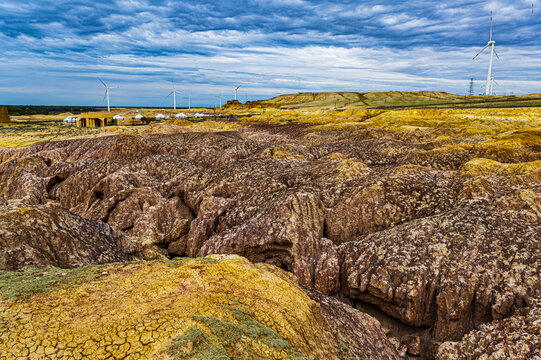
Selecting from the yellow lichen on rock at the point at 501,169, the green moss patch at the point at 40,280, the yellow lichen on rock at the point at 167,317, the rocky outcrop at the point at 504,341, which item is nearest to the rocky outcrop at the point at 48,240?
the green moss patch at the point at 40,280

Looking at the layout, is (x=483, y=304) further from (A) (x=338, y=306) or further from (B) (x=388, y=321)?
(A) (x=338, y=306)

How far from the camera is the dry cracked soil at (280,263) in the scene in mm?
7473

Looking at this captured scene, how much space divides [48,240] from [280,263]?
10.7m

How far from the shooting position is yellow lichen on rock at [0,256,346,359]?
6551mm

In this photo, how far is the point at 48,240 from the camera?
44.5ft

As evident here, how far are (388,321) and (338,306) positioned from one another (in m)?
3.54

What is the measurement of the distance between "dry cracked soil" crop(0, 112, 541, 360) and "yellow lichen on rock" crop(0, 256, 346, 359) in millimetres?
40

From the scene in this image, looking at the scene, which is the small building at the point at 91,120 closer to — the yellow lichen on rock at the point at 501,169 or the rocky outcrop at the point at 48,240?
Result: the rocky outcrop at the point at 48,240

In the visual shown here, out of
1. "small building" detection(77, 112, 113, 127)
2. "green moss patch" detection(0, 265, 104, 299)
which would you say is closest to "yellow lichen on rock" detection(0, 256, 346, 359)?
"green moss patch" detection(0, 265, 104, 299)

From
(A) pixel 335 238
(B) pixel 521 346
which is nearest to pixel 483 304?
(B) pixel 521 346

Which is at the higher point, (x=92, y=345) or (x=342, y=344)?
(x=92, y=345)

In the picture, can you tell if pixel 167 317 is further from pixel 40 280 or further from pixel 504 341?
pixel 504 341

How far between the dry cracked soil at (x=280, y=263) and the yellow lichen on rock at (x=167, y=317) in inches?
1.6

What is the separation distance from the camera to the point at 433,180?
2105 cm
